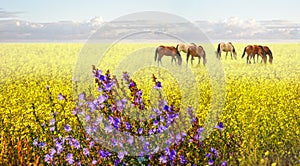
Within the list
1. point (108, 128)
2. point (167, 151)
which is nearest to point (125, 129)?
point (108, 128)

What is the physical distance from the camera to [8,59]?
21406 millimetres

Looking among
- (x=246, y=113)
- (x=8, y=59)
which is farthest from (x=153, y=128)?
(x=8, y=59)

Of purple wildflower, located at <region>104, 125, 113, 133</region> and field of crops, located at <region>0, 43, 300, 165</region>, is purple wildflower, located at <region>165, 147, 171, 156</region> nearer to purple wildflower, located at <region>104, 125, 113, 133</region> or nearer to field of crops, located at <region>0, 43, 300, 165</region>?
field of crops, located at <region>0, 43, 300, 165</region>

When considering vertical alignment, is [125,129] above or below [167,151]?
above

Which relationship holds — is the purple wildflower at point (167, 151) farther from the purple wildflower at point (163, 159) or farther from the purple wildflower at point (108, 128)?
the purple wildflower at point (108, 128)

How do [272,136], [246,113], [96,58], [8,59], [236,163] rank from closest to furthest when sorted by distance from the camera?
[96,58]
[236,163]
[272,136]
[246,113]
[8,59]

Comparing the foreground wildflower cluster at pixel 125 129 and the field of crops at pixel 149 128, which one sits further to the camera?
the field of crops at pixel 149 128

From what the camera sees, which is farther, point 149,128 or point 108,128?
point 149,128

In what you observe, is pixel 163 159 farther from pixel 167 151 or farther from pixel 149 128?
pixel 149 128

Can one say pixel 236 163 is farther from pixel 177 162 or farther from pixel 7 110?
pixel 7 110

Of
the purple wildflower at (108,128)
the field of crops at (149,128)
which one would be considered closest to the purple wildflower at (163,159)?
the field of crops at (149,128)

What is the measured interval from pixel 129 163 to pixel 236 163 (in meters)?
1.12

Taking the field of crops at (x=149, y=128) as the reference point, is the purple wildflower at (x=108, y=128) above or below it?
above

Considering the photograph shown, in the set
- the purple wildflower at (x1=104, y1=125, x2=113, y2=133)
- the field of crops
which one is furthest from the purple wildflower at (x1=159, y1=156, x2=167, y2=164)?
the purple wildflower at (x1=104, y1=125, x2=113, y2=133)
